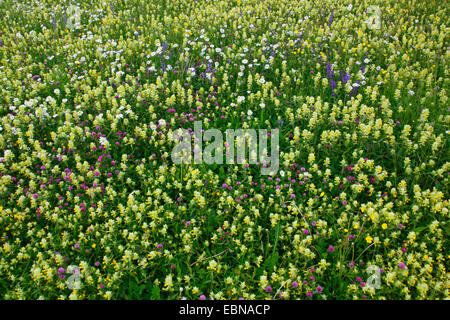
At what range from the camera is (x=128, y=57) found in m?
7.27

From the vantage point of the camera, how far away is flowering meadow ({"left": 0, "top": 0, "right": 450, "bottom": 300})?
363 centimetres

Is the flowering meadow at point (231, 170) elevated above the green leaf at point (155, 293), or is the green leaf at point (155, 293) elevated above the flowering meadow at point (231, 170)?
the flowering meadow at point (231, 170)

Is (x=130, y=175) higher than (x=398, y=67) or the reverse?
the reverse

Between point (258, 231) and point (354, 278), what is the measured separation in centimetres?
117

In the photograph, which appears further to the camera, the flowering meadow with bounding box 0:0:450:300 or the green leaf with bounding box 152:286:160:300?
the flowering meadow with bounding box 0:0:450:300

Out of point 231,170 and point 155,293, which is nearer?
point 155,293

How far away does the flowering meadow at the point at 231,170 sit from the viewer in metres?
3.63

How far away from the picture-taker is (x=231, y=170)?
4781 mm

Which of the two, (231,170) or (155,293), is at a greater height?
(231,170)

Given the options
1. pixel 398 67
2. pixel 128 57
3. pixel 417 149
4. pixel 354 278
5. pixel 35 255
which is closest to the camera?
pixel 354 278

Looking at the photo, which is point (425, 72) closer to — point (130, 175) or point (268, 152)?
point (268, 152)

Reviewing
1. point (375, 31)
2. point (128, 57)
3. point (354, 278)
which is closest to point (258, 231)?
point (354, 278)

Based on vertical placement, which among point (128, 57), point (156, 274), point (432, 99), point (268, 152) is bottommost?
Answer: point (156, 274)

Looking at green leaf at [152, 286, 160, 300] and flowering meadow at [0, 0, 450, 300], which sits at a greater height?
flowering meadow at [0, 0, 450, 300]
